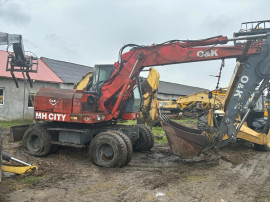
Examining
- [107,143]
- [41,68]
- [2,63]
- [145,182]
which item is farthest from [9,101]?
[145,182]

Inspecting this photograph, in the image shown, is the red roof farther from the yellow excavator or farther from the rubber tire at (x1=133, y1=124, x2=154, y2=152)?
the rubber tire at (x1=133, y1=124, x2=154, y2=152)

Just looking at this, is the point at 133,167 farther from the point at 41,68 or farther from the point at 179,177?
the point at 41,68

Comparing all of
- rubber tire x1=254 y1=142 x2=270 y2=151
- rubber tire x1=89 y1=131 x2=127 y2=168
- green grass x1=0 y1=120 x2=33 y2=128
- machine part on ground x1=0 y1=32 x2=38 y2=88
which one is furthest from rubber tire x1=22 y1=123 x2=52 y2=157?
rubber tire x1=254 y1=142 x2=270 y2=151

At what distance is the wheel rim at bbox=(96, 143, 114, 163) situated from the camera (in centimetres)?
638

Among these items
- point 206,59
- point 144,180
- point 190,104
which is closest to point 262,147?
point 206,59

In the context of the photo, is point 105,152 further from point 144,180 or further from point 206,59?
point 206,59

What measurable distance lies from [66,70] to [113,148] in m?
15.4

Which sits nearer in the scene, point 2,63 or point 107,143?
point 107,143

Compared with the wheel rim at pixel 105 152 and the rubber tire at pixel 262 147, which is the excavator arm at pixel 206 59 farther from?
the rubber tire at pixel 262 147

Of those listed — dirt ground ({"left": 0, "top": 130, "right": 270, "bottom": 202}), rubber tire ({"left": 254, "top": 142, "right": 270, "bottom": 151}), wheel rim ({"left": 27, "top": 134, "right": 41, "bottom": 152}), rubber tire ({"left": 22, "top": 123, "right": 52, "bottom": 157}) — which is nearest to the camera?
dirt ground ({"left": 0, "top": 130, "right": 270, "bottom": 202})

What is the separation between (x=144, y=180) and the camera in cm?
525

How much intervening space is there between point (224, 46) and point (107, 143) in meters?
3.66

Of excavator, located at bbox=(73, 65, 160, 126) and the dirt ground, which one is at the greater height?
excavator, located at bbox=(73, 65, 160, 126)

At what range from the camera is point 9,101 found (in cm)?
1460
